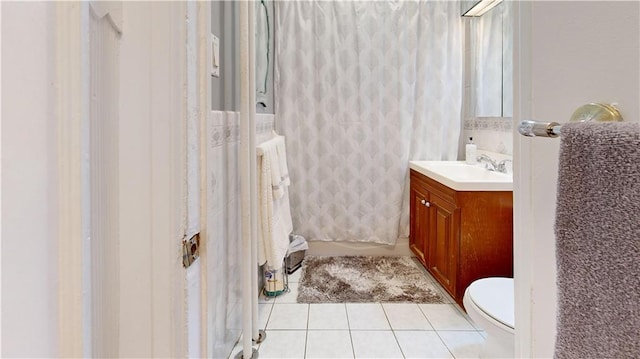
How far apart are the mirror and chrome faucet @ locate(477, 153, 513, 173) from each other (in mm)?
313

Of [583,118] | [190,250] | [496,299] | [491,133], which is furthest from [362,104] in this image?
[190,250]

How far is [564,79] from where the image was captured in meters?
0.67

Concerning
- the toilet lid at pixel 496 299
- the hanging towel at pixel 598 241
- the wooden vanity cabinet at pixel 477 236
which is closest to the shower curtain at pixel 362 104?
the wooden vanity cabinet at pixel 477 236

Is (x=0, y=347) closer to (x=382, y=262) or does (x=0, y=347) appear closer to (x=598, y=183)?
(x=598, y=183)

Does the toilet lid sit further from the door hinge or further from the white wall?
the white wall

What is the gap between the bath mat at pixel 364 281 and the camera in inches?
95.9

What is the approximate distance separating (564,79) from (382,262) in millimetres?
2538

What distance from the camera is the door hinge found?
60 centimetres

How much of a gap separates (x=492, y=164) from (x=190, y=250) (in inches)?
97.1


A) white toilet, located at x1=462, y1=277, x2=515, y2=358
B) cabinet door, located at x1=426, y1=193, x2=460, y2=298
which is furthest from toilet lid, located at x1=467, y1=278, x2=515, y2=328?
cabinet door, located at x1=426, y1=193, x2=460, y2=298

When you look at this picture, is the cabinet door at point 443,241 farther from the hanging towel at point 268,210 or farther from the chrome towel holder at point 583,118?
the chrome towel holder at point 583,118

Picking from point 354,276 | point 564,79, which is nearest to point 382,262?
point 354,276

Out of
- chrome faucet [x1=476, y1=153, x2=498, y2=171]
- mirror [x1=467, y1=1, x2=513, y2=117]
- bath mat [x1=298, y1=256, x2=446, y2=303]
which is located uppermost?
mirror [x1=467, y1=1, x2=513, y2=117]

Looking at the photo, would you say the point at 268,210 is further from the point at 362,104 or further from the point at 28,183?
the point at 28,183
